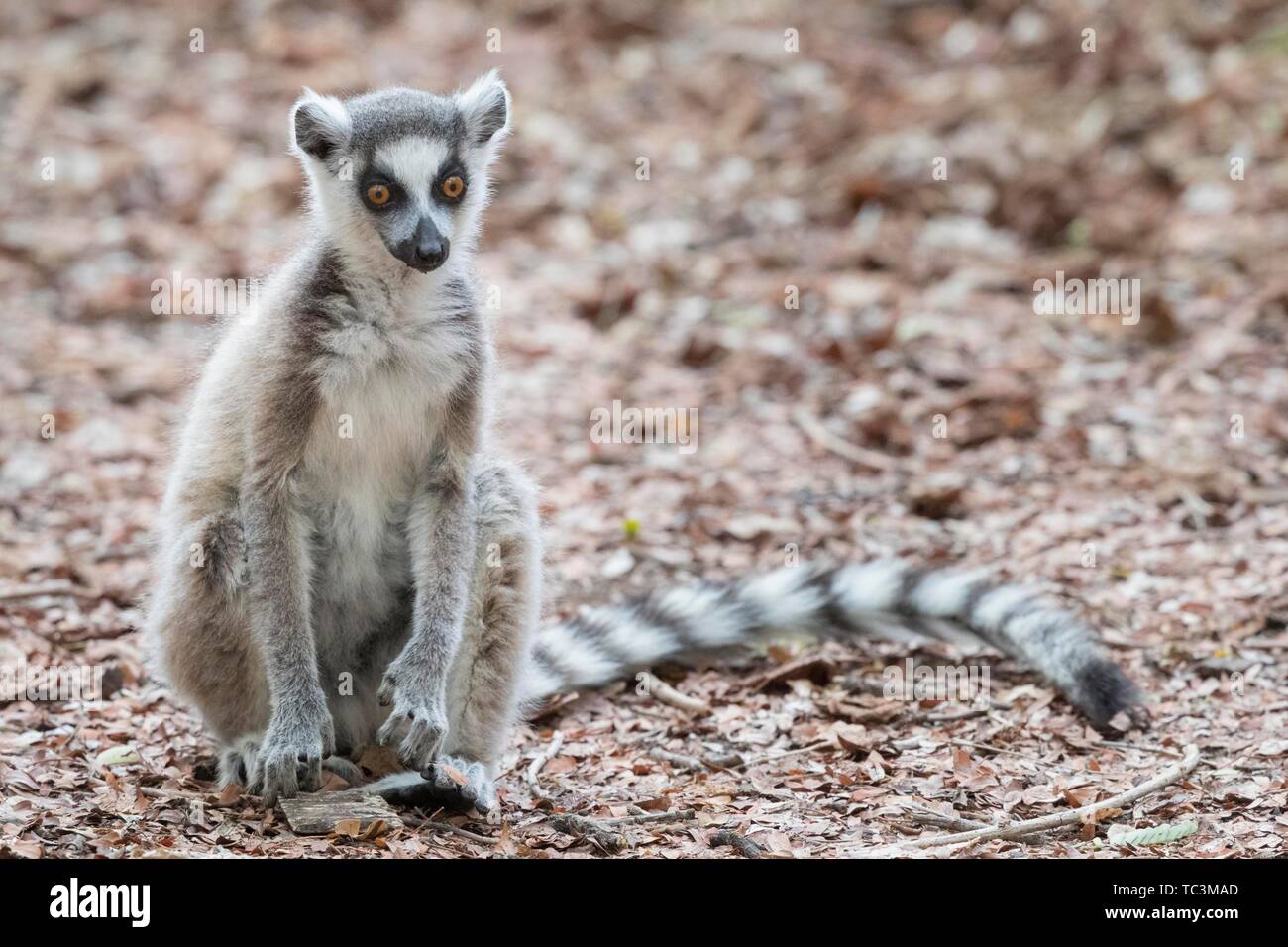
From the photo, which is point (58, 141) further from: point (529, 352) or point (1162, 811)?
point (1162, 811)

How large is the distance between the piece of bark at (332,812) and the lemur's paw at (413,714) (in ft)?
0.63

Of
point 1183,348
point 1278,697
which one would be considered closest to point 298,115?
point 1278,697

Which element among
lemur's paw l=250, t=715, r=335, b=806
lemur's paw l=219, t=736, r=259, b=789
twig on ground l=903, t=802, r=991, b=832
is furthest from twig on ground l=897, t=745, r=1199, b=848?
lemur's paw l=219, t=736, r=259, b=789

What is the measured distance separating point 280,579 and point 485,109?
1.90 m

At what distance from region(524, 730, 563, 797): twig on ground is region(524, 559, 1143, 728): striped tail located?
0.64 feet

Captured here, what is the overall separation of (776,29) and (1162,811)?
11434mm

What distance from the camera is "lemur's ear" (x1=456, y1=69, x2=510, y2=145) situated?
547cm

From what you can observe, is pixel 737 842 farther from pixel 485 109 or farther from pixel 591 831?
pixel 485 109

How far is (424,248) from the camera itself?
192 inches

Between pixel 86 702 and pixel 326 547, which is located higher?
pixel 326 547

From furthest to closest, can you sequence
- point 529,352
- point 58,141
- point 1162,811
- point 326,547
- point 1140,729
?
1. point 58,141
2. point 529,352
3. point 1140,729
4. point 326,547
5. point 1162,811

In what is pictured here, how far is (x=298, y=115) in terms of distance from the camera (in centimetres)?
523

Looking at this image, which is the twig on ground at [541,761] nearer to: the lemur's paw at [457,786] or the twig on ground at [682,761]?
the lemur's paw at [457,786]

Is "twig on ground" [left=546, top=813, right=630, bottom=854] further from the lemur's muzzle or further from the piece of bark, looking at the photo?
the lemur's muzzle
